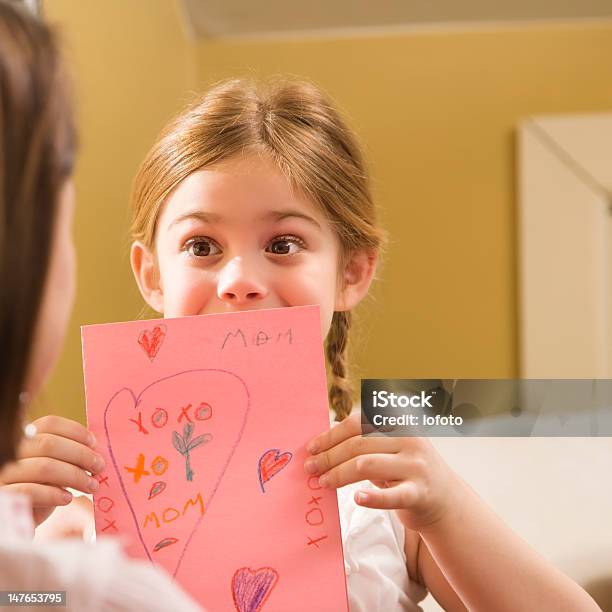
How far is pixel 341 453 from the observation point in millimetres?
532

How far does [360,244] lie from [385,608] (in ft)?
0.98

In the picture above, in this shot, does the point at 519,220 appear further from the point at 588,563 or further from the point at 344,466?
the point at 344,466

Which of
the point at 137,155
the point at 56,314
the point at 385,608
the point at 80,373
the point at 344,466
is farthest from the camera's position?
the point at 137,155

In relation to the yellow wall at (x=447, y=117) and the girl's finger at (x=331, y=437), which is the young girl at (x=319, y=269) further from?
the yellow wall at (x=447, y=117)

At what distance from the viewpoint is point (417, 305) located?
177 centimetres

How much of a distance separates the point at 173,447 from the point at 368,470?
13 cm

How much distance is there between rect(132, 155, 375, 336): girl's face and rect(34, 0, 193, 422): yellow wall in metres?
0.28

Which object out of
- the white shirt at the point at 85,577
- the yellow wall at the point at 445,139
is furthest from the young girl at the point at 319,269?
the yellow wall at the point at 445,139

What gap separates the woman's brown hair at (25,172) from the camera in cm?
32

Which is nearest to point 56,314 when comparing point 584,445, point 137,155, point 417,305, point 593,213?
point 584,445

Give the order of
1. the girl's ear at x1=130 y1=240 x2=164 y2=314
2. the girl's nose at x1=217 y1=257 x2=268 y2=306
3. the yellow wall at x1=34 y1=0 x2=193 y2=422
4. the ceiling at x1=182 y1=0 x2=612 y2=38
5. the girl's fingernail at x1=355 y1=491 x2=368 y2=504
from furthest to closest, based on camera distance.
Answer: the ceiling at x1=182 y1=0 x2=612 y2=38, the yellow wall at x1=34 y1=0 x2=193 y2=422, the girl's ear at x1=130 y1=240 x2=164 y2=314, the girl's nose at x1=217 y1=257 x2=268 y2=306, the girl's fingernail at x1=355 y1=491 x2=368 y2=504

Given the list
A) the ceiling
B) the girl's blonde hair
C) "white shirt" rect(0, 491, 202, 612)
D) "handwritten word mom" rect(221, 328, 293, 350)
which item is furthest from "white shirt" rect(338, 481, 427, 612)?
the ceiling

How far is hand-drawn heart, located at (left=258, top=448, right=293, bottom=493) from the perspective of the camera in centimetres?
53

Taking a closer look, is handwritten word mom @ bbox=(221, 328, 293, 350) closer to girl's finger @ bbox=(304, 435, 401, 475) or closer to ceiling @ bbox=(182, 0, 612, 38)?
girl's finger @ bbox=(304, 435, 401, 475)
